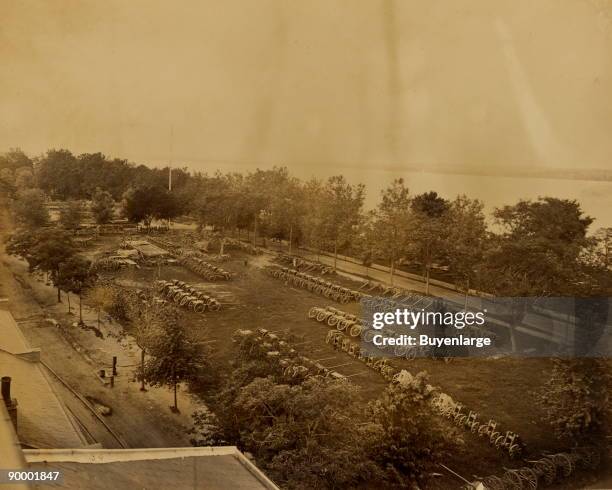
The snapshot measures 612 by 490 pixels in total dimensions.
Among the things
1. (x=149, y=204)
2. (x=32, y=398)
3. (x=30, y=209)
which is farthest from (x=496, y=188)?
(x=32, y=398)

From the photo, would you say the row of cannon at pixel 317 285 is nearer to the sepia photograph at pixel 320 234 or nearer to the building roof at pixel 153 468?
the sepia photograph at pixel 320 234

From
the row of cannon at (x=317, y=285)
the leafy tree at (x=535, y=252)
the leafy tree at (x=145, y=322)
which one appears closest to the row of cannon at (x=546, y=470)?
the leafy tree at (x=535, y=252)

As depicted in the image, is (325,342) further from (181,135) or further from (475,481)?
(181,135)

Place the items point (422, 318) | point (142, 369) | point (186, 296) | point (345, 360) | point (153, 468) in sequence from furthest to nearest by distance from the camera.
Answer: point (422, 318), point (345, 360), point (186, 296), point (142, 369), point (153, 468)

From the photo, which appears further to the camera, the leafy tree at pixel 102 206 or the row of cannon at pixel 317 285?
the row of cannon at pixel 317 285

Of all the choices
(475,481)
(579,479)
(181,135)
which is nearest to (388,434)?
(475,481)

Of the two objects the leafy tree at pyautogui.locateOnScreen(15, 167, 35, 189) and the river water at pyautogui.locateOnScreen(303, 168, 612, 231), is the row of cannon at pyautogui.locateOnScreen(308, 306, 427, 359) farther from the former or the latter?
the leafy tree at pyautogui.locateOnScreen(15, 167, 35, 189)

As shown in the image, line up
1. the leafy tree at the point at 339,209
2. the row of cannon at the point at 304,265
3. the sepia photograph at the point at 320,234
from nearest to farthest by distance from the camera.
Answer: the sepia photograph at the point at 320,234 < the leafy tree at the point at 339,209 < the row of cannon at the point at 304,265

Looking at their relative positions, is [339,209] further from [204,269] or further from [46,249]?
[46,249]
